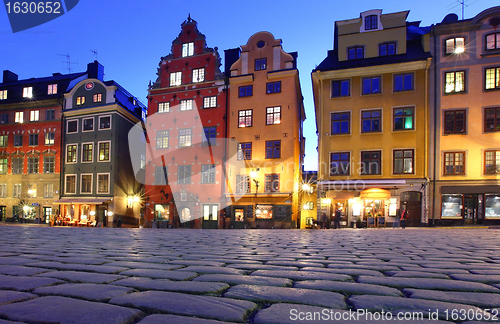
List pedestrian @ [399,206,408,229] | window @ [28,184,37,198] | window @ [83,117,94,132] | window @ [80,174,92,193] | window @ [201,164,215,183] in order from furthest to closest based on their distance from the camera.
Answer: window @ [28,184,37,198] < window @ [83,117,94,132] < window @ [80,174,92,193] < window @ [201,164,215,183] < pedestrian @ [399,206,408,229]

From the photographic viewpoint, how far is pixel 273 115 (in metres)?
30.1

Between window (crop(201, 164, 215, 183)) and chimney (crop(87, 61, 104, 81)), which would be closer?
window (crop(201, 164, 215, 183))

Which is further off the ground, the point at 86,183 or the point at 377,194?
the point at 86,183

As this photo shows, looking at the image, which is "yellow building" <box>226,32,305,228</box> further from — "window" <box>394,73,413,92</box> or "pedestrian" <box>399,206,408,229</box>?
"pedestrian" <box>399,206,408,229</box>

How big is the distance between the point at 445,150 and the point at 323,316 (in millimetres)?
26350

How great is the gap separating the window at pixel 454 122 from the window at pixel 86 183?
104ft

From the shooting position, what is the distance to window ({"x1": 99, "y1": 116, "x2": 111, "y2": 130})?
1368 inches

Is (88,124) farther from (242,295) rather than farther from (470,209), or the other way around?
(242,295)

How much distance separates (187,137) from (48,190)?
1618 centimetres

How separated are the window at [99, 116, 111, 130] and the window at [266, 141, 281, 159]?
1641 centimetres

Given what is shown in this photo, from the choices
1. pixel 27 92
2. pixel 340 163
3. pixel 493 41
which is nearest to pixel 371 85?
pixel 340 163

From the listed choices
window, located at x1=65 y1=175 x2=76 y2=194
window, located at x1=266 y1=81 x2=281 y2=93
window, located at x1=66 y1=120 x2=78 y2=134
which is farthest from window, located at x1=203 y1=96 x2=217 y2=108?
window, located at x1=65 y1=175 x2=76 y2=194

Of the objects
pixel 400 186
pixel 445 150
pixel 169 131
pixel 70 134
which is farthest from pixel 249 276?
pixel 70 134

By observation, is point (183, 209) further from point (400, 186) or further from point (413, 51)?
point (413, 51)
